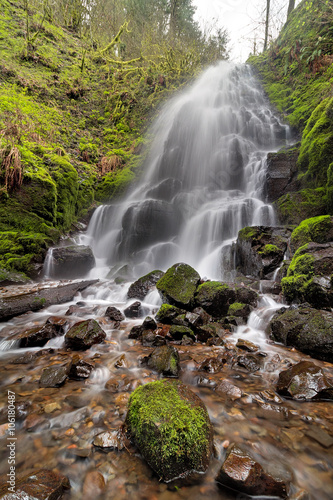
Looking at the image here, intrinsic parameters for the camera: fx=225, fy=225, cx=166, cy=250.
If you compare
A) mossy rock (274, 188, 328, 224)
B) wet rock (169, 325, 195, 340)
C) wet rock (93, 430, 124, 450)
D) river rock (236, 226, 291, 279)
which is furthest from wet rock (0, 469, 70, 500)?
mossy rock (274, 188, 328, 224)

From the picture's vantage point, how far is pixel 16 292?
5367mm

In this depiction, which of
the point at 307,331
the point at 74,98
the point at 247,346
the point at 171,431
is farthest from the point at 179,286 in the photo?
the point at 74,98

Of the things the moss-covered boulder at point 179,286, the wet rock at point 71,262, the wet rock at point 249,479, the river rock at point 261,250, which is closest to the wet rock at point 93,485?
the wet rock at point 249,479

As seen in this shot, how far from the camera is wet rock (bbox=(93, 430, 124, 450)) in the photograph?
1692mm

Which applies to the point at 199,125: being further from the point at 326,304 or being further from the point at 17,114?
the point at 326,304

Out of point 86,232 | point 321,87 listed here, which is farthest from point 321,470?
point 321,87

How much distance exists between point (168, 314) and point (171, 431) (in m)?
Answer: 2.96

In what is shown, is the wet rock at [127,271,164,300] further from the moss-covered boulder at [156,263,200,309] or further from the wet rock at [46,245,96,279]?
the wet rock at [46,245,96,279]

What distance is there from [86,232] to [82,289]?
5.31m

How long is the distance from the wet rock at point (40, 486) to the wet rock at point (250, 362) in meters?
2.23

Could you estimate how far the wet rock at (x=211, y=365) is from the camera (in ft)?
9.28

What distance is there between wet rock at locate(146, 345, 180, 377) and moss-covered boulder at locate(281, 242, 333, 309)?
2.87m

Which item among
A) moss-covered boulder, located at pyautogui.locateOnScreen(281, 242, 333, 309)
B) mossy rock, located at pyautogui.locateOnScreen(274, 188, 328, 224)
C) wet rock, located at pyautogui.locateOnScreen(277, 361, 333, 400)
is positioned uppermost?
mossy rock, located at pyautogui.locateOnScreen(274, 188, 328, 224)

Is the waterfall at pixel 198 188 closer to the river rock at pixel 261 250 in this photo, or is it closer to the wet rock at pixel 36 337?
the river rock at pixel 261 250
